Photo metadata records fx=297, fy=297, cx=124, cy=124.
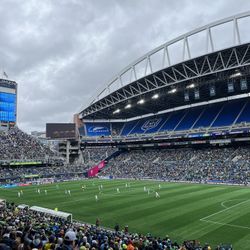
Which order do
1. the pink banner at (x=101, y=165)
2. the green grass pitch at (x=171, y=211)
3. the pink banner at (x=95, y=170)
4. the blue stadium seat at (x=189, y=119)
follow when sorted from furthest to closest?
the pink banner at (x=101, y=165) < the pink banner at (x=95, y=170) < the blue stadium seat at (x=189, y=119) < the green grass pitch at (x=171, y=211)

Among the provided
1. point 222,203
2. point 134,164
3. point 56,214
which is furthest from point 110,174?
point 56,214

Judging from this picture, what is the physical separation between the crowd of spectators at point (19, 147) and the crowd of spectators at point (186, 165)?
18149 millimetres

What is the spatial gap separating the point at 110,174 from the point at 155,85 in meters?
25.8

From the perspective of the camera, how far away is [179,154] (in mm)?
74812

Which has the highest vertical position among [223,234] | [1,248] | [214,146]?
[214,146]

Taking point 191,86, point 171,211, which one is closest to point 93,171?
point 191,86

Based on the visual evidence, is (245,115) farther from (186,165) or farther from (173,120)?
(173,120)

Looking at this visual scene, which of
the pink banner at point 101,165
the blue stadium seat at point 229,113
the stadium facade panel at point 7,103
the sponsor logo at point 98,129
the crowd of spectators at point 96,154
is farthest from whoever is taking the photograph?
the sponsor logo at point 98,129

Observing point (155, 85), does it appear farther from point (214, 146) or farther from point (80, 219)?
point (80, 219)

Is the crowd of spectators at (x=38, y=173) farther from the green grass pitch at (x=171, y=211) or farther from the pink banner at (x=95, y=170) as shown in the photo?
the green grass pitch at (x=171, y=211)

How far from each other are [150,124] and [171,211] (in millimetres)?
59568

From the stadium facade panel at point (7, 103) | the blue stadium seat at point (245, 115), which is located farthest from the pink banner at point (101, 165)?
the blue stadium seat at point (245, 115)

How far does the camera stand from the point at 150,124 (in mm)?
89562

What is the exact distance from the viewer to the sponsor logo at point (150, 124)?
288 feet
